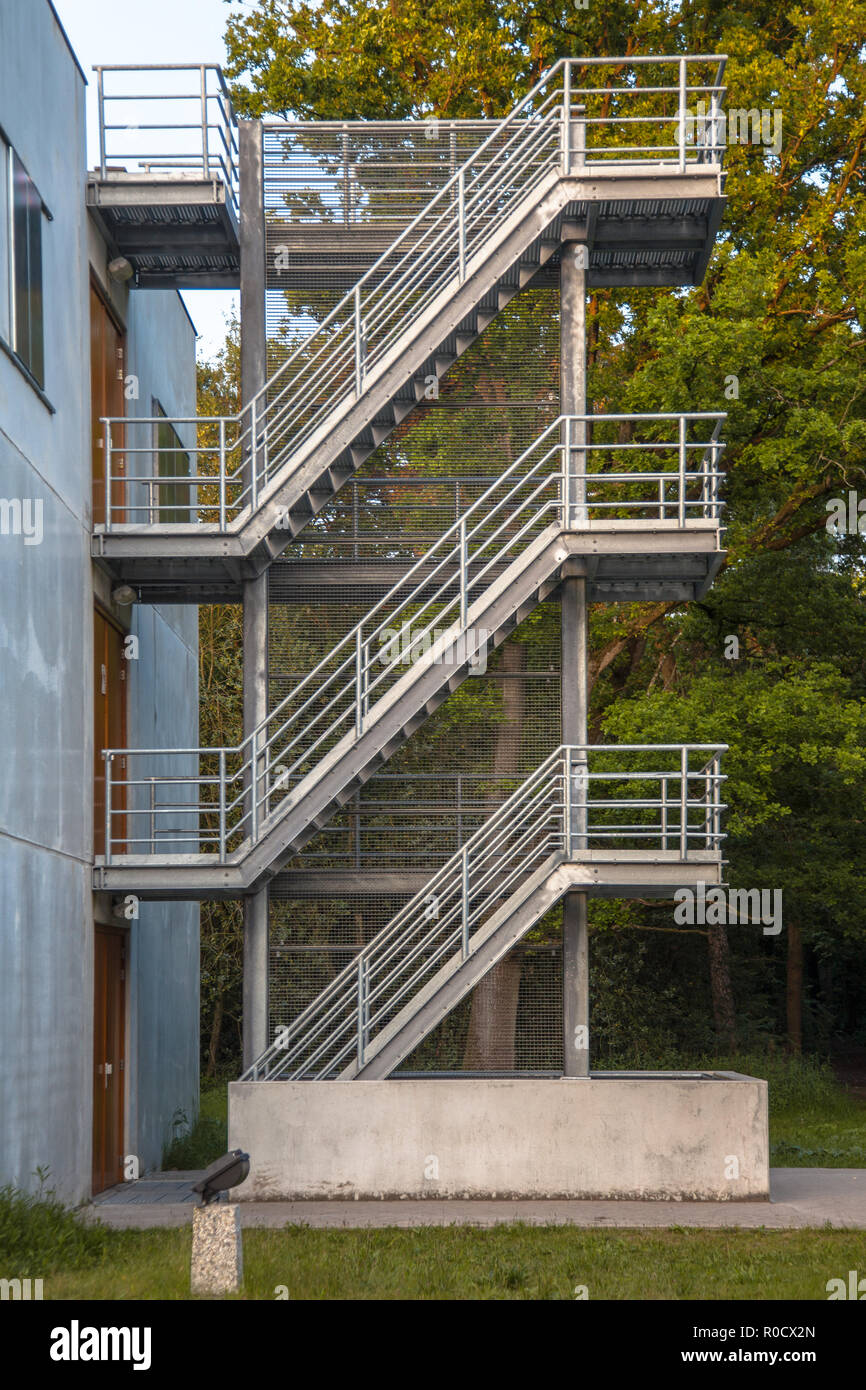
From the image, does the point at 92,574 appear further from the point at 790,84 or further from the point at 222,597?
the point at 790,84

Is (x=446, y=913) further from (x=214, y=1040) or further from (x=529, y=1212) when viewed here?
(x=214, y=1040)

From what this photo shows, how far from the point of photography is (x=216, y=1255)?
971 cm

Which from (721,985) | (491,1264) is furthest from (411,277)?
(721,985)

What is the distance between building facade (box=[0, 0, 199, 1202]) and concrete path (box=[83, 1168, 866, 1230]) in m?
0.87

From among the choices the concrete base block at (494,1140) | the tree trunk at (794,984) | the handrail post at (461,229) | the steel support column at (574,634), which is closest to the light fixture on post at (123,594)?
the steel support column at (574,634)

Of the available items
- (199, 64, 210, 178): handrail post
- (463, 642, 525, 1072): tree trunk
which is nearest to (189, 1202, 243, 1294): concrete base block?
(463, 642, 525, 1072): tree trunk

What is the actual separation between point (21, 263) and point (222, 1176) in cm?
813

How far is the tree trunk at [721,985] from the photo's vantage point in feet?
103

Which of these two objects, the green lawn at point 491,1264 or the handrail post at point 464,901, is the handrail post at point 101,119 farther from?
the green lawn at point 491,1264

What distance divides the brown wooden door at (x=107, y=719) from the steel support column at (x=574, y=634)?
4689mm

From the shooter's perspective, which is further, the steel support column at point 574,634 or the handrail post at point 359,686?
the steel support column at point 574,634

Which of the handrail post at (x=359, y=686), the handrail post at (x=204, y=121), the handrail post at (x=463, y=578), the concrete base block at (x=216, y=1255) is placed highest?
the handrail post at (x=204, y=121)

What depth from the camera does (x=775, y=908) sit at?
28953mm
